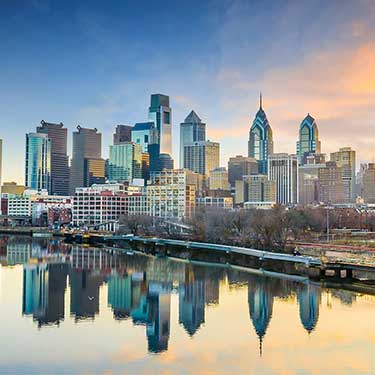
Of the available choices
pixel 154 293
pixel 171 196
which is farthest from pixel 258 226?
pixel 171 196

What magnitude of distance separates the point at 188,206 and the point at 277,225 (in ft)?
241

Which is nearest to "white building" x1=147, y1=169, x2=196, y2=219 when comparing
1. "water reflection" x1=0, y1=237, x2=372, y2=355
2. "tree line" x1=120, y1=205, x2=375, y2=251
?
"tree line" x1=120, y1=205, x2=375, y2=251

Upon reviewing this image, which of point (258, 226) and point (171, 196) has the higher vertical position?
point (171, 196)

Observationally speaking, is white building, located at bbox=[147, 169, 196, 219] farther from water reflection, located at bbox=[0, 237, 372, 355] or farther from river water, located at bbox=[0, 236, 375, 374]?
river water, located at bbox=[0, 236, 375, 374]

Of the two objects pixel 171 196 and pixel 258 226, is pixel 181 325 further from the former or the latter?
pixel 171 196

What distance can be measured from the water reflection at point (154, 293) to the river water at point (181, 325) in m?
0.07

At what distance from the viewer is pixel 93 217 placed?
138875 mm

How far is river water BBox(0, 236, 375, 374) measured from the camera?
22.3 metres

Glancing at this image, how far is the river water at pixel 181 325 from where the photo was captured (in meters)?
22.3

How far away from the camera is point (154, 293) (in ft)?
126

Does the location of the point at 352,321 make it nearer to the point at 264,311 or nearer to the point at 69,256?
the point at 264,311

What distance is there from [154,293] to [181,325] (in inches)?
392

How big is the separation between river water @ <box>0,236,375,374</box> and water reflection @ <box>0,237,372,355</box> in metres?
0.07

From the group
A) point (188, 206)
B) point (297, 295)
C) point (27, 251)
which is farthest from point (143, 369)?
point (188, 206)
